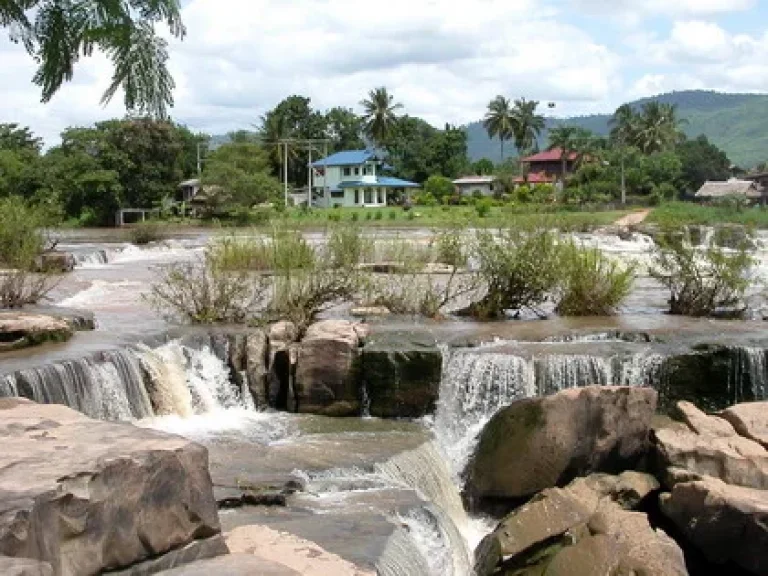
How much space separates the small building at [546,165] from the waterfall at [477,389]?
79390mm

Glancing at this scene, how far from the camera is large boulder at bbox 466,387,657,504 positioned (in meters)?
10.3

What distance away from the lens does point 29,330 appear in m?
13.1

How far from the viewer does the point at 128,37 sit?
9.80 m

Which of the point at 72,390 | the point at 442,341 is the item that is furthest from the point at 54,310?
the point at 442,341

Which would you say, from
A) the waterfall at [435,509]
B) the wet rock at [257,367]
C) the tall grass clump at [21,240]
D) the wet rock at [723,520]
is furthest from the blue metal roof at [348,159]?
the wet rock at [723,520]

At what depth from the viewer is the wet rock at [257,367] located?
1295 centimetres

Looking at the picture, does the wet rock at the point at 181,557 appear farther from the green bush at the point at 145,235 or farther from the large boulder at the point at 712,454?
the green bush at the point at 145,235

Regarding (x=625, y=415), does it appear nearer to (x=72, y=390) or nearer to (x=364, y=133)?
(x=72, y=390)

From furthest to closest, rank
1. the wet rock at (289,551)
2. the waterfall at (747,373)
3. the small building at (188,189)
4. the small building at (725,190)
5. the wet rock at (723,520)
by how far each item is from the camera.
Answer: the small building at (725,190) → the small building at (188,189) → the waterfall at (747,373) → the wet rock at (723,520) → the wet rock at (289,551)

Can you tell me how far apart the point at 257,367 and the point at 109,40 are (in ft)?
16.0

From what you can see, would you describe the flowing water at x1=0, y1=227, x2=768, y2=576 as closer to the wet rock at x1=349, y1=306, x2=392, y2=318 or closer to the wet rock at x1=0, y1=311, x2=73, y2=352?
the wet rock at x1=0, y1=311, x2=73, y2=352

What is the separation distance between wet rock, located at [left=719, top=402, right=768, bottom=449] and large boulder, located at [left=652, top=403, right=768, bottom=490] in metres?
0.11

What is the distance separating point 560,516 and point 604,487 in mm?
882

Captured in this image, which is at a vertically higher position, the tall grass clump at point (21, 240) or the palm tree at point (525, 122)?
the palm tree at point (525, 122)
